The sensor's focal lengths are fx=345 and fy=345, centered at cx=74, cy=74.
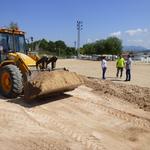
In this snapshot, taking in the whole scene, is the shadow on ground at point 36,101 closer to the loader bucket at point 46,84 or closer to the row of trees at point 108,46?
the loader bucket at point 46,84

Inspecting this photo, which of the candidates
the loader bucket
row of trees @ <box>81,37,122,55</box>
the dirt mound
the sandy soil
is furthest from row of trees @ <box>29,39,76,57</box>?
the loader bucket

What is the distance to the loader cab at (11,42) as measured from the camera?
13.5 meters

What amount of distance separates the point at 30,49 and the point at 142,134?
23.4ft

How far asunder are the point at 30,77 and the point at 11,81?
0.71 m

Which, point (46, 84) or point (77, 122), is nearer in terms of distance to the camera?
point (77, 122)

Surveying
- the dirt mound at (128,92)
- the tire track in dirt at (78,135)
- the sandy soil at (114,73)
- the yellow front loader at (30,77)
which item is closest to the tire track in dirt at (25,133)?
the tire track in dirt at (78,135)

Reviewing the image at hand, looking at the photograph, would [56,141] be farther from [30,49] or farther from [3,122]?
[30,49]

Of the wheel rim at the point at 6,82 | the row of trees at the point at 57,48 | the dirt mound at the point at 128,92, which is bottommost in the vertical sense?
the dirt mound at the point at 128,92

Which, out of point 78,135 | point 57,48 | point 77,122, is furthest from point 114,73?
point 57,48

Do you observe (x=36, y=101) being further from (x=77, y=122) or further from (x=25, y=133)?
(x=25, y=133)

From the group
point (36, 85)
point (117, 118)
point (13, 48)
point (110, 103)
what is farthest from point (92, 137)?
point (13, 48)

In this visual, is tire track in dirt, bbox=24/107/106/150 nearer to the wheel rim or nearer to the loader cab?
the wheel rim

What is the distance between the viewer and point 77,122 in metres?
9.80

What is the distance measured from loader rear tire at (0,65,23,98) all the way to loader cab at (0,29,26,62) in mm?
1252
